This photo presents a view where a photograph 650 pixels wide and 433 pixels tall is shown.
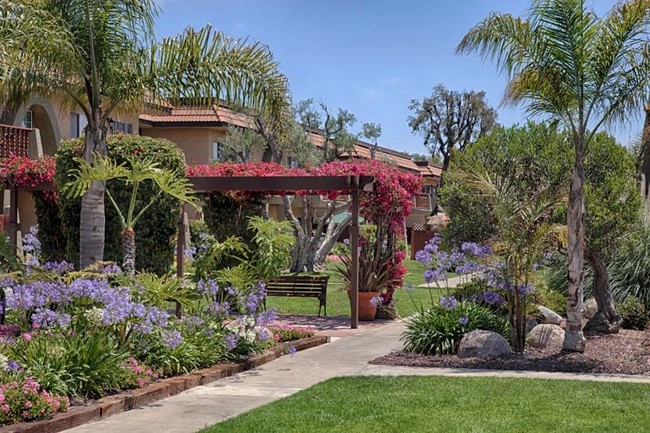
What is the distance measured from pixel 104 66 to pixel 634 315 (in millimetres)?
10146

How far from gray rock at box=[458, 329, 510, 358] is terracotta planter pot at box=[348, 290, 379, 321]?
230 inches

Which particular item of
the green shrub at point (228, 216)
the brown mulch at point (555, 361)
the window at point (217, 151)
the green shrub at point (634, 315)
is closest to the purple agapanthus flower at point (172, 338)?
the brown mulch at point (555, 361)

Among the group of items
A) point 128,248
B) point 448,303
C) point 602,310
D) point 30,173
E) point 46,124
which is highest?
point 46,124

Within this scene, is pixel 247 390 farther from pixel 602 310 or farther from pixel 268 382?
pixel 602 310

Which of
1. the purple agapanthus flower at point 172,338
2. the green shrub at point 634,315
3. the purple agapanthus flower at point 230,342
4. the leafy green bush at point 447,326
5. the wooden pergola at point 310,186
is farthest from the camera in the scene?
the wooden pergola at point 310,186

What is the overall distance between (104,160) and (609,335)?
28.6 ft

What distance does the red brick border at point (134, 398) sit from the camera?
7.47 metres

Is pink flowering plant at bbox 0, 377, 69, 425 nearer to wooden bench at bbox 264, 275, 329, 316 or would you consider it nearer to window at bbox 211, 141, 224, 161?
wooden bench at bbox 264, 275, 329, 316

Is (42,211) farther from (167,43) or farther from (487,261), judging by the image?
(487,261)

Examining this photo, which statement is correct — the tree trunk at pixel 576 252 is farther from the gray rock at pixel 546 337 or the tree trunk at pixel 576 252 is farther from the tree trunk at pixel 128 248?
the tree trunk at pixel 128 248

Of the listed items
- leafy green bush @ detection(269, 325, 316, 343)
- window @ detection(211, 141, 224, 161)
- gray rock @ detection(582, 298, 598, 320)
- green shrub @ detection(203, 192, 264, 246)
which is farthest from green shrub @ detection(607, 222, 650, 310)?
window @ detection(211, 141, 224, 161)

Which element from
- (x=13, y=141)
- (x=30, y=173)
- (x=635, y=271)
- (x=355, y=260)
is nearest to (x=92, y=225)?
(x=355, y=260)

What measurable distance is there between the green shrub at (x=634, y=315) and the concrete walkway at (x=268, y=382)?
4345mm

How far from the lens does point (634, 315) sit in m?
15.8
